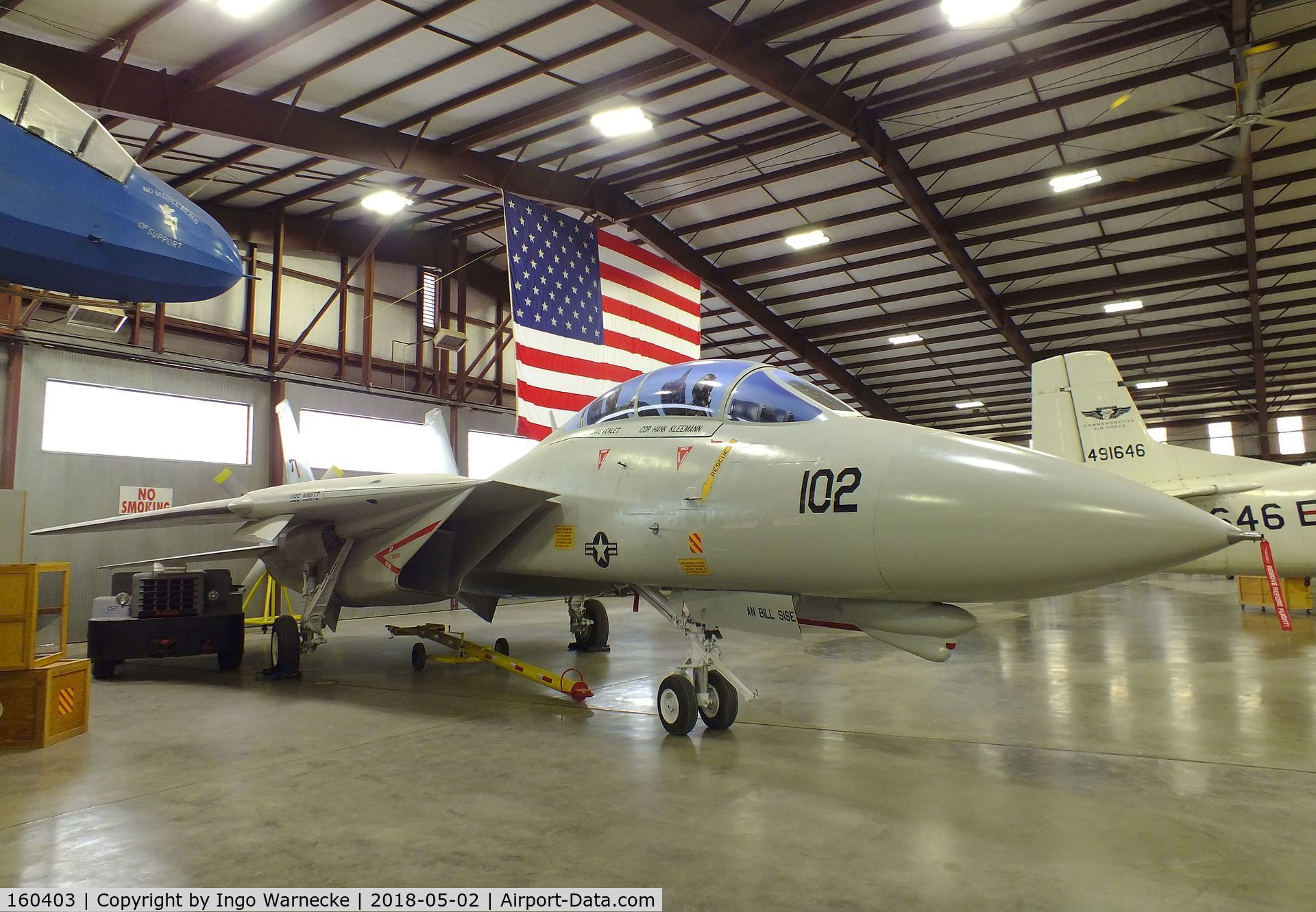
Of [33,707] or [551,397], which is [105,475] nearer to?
[551,397]

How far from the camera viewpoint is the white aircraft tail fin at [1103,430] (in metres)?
10.9

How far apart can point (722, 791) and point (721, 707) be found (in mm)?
1258

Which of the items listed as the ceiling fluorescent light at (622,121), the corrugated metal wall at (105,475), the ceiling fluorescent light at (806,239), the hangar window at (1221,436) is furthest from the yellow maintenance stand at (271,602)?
the hangar window at (1221,436)

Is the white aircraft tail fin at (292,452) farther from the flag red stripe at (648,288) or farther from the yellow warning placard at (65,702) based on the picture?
the yellow warning placard at (65,702)

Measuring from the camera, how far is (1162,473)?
1102cm

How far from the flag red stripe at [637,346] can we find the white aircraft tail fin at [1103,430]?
589cm

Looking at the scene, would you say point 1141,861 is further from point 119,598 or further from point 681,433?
point 119,598

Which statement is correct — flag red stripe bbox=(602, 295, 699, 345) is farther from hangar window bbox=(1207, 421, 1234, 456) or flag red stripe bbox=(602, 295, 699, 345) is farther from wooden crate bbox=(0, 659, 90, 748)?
hangar window bbox=(1207, 421, 1234, 456)

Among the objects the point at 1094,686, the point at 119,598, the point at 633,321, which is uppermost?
the point at 633,321

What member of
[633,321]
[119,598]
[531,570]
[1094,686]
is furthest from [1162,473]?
[119,598]

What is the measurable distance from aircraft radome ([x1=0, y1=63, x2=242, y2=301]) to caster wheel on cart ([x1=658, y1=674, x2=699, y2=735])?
3670 mm

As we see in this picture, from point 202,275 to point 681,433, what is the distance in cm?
293

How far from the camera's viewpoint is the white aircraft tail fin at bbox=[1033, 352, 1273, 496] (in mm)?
10883

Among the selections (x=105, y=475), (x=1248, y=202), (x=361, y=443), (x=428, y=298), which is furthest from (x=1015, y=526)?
(x=428, y=298)
